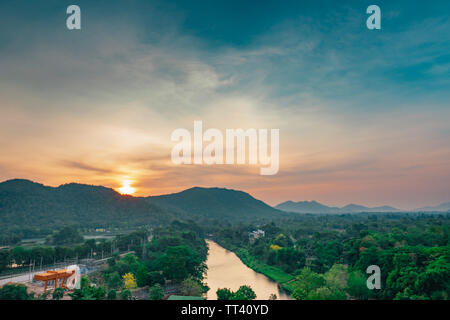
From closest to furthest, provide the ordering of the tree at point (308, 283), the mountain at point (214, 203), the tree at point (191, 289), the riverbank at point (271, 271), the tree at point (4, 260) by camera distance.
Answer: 1. the tree at point (308, 283)
2. the tree at point (191, 289)
3. the riverbank at point (271, 271)
4. the tree at point (4, 260)
5. the mountain at point (214, 203)

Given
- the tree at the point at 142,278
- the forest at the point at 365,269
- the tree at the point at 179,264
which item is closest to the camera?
the forest at the point at 365,269

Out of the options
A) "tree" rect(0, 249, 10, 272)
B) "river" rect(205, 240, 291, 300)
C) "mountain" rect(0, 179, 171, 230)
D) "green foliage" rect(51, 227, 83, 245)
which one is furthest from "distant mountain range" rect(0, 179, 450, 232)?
"river" rect(205, 240, 291, 300)

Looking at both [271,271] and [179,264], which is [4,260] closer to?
[179,264]

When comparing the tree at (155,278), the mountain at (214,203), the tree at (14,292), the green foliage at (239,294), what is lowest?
the mountain at (214,203)

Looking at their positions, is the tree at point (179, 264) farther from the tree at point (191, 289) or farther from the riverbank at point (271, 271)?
the riverbank at point (271, 271)

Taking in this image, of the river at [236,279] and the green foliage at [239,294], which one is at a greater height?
the green foliage at [239,294]

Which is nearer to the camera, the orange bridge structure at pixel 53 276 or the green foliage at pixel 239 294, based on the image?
the green foliage at pixel 239 294

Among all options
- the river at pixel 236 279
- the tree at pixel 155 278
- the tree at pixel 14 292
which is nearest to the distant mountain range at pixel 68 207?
the river at pixel 236 279
